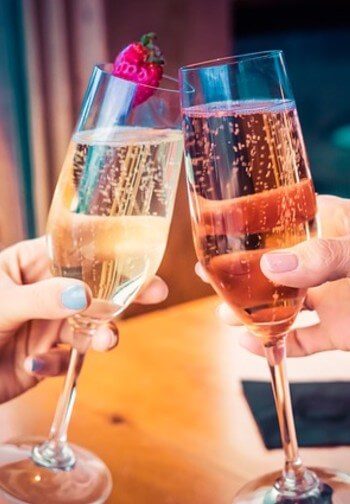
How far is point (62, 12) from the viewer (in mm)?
2207

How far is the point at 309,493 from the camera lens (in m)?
0.83

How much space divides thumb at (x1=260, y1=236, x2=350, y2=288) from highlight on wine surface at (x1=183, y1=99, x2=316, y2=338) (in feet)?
0.05

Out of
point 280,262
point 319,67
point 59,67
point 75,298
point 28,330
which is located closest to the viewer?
point 280,262

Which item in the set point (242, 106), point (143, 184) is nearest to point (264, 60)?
point (242, 106)

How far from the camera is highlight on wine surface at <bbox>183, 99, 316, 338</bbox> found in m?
0.74

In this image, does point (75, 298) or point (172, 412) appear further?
point (172, 412)

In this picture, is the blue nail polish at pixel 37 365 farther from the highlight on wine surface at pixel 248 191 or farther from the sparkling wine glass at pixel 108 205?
the highlight on wine surface at pixel 248 191

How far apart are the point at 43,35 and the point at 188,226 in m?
0.70

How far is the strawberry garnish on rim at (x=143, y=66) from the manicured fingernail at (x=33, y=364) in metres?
0.41

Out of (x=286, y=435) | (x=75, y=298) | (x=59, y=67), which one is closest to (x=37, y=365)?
(x=75, y=298)

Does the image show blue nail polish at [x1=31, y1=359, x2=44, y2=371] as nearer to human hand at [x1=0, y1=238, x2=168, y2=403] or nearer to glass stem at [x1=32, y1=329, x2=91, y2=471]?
human hand at [x1=0, y1=238, x2=168, y2=403]

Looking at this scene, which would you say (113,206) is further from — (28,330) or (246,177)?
(28,330)

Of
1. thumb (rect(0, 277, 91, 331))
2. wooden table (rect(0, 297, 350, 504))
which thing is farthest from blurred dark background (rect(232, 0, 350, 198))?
thumb (rect(0, 277, 91, 331))

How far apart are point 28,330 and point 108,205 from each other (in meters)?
0.40
